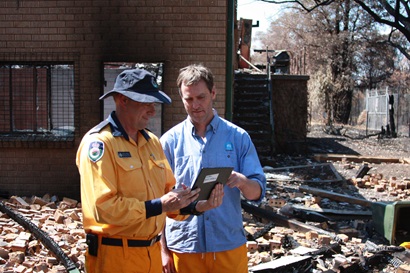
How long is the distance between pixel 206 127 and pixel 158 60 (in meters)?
5.78

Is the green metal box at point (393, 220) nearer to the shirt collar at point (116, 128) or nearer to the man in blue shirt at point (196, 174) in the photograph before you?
the man in blue shirt at point (196, 174)

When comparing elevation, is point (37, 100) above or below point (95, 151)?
above

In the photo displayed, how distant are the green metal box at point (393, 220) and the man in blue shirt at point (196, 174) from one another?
4.27 m

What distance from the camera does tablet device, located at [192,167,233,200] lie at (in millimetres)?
2871

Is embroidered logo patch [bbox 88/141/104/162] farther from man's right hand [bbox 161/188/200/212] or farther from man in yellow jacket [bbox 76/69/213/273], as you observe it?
man's right hand [bbox 161/188/200/212]

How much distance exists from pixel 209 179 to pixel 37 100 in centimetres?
719

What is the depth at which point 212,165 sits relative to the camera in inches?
131

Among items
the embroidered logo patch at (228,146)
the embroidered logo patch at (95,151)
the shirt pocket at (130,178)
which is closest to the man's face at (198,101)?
the embroidered logo patch at (228,146)

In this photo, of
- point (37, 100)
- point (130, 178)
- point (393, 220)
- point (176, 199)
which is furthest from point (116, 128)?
point (37, 100)

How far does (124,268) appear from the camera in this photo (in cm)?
285

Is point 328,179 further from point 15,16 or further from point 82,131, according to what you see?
point 15,16

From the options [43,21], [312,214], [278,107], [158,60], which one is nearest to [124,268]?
[312,214]

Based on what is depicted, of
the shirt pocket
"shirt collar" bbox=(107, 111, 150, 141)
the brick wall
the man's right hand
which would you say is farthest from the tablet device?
the brick wall

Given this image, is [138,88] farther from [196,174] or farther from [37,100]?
[37,100]
